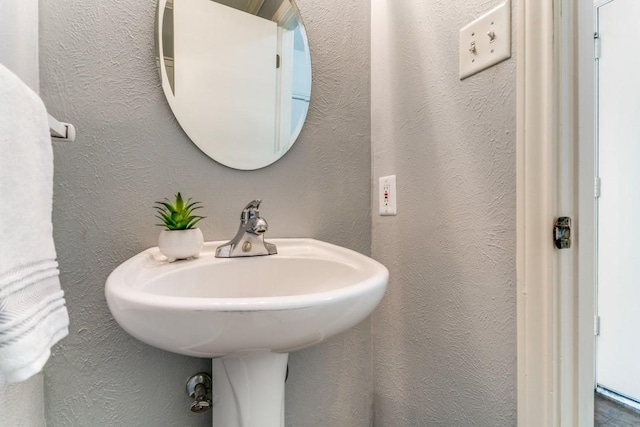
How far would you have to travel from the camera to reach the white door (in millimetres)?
1375

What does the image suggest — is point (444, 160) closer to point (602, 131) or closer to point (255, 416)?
point (255, 416)

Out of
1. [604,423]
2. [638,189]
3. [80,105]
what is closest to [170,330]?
[80,105]

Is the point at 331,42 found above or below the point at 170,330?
above

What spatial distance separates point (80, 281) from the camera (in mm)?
670

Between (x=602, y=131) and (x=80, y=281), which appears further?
(x=602, y=131)

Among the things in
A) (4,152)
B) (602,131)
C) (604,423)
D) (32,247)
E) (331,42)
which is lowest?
(604,423)

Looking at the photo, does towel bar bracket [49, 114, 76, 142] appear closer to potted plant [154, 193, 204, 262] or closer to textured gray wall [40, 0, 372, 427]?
textured gray wall [40, 0, 372, 427]

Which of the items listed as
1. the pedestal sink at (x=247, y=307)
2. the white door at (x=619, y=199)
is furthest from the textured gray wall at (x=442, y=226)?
the white door at (x=619, y=199)

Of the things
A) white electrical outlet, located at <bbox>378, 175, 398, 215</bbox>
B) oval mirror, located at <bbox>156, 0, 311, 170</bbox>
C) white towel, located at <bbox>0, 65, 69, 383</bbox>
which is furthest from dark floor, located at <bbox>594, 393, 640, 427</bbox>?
white towel, located at <bbox>0, 65, 69, 383</bbox>

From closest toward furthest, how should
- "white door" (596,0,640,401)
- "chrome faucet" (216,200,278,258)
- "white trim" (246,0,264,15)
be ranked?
"chrome faucet" (216,200,278,258), "white trim" (246,0,264,15), "white door" (596,0,640,401)

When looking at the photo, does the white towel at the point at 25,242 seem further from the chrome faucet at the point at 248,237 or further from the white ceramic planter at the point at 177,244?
the chrome faucet at the point at 248,237

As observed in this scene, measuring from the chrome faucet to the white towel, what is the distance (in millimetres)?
339

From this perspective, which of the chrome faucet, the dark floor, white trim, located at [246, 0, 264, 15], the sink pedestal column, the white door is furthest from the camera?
the white door

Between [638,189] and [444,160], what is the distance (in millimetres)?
1353
